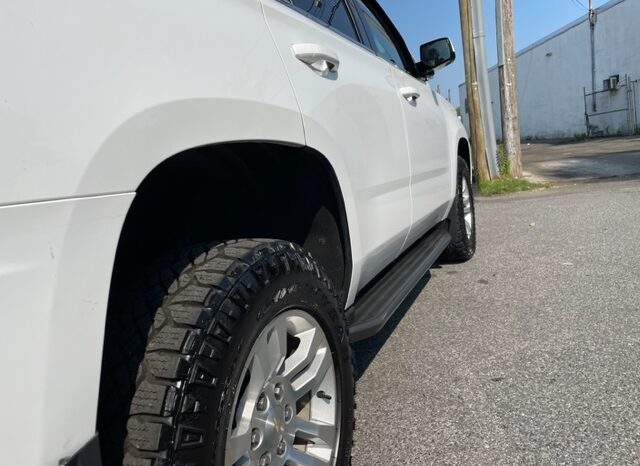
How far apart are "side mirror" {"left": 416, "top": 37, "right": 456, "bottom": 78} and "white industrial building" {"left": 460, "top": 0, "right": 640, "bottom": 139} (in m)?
17.0

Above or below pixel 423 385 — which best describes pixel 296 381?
above

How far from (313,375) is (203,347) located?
1.73ft

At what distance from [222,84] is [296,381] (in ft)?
2.82

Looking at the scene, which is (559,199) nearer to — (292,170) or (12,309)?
(292,170)

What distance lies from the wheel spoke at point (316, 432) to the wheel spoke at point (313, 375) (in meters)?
0.09

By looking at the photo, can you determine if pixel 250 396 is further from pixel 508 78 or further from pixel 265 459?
pixel 508 78

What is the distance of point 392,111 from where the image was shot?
2627 millimetres

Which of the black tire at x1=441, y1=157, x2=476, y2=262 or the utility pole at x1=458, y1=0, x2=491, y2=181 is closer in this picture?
the black tire at x1=441, y1=157, x2=476, y2=262

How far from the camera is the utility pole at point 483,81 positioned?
31.1 ft

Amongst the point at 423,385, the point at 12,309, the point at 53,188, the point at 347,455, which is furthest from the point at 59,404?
the point at 423,385

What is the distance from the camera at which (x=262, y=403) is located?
4.82ft

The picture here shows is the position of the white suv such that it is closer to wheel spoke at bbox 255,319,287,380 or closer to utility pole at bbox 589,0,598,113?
wheel spoke at bbox 255,319,287,380

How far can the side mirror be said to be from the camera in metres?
4.10

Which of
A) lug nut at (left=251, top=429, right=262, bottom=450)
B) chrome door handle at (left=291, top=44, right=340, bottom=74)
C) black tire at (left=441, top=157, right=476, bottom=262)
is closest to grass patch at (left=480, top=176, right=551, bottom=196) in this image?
black tire at (left=441, top=157, right=476, bottom=262)
